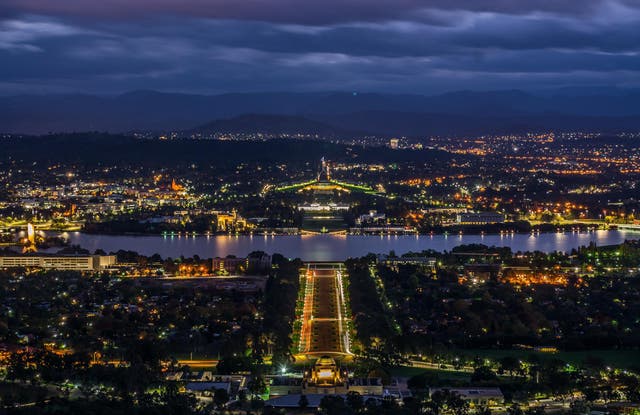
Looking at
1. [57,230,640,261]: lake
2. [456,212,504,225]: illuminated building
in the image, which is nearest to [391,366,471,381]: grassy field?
[57,230,640,261]: lake

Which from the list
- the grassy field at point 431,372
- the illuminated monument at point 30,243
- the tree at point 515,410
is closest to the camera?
the tree at point 515,410

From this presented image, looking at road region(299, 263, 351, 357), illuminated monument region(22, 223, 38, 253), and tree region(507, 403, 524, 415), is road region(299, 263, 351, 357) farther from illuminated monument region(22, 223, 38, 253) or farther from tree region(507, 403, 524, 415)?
illuminated monument region(22, 223, 38, 253)

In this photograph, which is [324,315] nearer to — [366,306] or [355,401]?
[366,306]

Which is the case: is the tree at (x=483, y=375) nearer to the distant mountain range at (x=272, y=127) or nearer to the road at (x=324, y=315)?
the road at (x=324, y=315)

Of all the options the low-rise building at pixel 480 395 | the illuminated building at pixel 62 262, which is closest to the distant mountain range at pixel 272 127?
the illuminated building at pixel 62 262

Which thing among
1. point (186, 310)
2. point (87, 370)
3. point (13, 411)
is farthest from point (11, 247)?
point (13, 411)

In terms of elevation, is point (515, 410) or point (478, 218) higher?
point (478, 218)

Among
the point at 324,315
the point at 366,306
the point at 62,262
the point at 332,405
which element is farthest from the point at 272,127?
the point at 332,405

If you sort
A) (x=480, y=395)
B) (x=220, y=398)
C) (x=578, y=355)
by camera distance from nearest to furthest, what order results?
(x=220, y=398) → (x=480, y=395) → (x=578, y=355)

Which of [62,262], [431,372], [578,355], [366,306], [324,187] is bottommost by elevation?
[431,372]

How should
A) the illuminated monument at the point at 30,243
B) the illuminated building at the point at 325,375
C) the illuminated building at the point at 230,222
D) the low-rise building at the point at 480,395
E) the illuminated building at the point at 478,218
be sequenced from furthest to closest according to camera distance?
the illuminated building at the point at 478,218 < the illuminated building at the point at 230,222 < the illuminated monument at the point at 30,243 < the illuminated building at the point at 325,375 < the low-rise building at the point at 480,395

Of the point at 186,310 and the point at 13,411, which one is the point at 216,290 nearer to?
the point at 186,310
